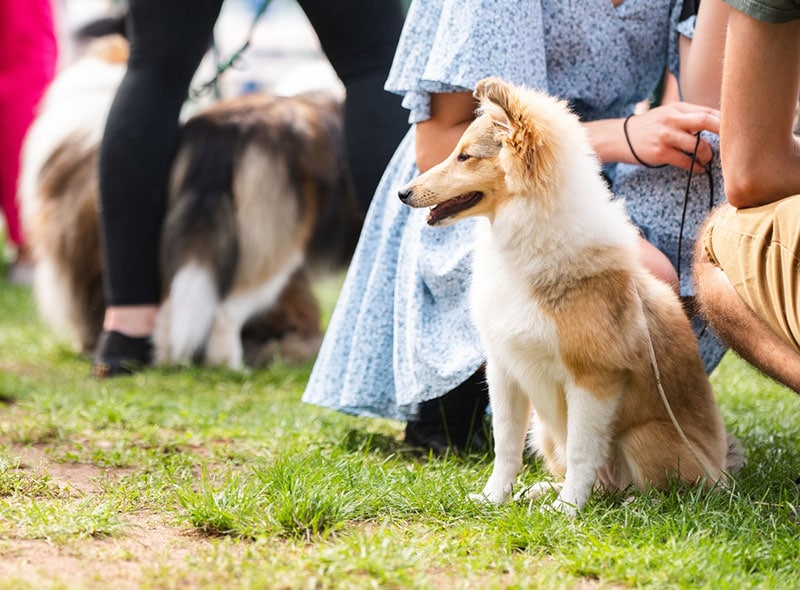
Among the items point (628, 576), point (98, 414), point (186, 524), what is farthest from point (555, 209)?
point (98, 414)

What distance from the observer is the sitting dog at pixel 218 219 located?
3600 mm

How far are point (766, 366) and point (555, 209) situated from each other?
505 millimetres

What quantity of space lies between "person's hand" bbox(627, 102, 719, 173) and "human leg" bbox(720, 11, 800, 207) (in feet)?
1.02

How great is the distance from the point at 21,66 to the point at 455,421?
3931 mm

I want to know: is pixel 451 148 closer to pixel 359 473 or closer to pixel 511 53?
pixel 511 53

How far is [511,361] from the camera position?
1.99 meters

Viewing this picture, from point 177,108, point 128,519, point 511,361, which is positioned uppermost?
point 177,108

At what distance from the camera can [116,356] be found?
353cm

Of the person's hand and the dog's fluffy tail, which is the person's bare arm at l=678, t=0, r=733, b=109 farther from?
the dog's fluffy tail

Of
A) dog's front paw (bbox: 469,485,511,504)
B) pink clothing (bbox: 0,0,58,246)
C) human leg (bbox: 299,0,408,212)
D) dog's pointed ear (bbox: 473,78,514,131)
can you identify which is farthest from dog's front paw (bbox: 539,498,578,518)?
pink clothing (bbox: 0,0,58,246)

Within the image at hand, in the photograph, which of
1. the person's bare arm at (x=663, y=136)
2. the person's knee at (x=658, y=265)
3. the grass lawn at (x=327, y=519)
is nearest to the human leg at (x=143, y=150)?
the grass lawn at (x=327, y=519)

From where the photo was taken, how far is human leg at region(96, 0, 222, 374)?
3.16 meters

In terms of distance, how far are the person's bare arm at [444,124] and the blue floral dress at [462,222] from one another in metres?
0.03

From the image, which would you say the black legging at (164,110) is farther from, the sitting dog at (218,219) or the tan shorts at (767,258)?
the tan shorts at (767,258)
